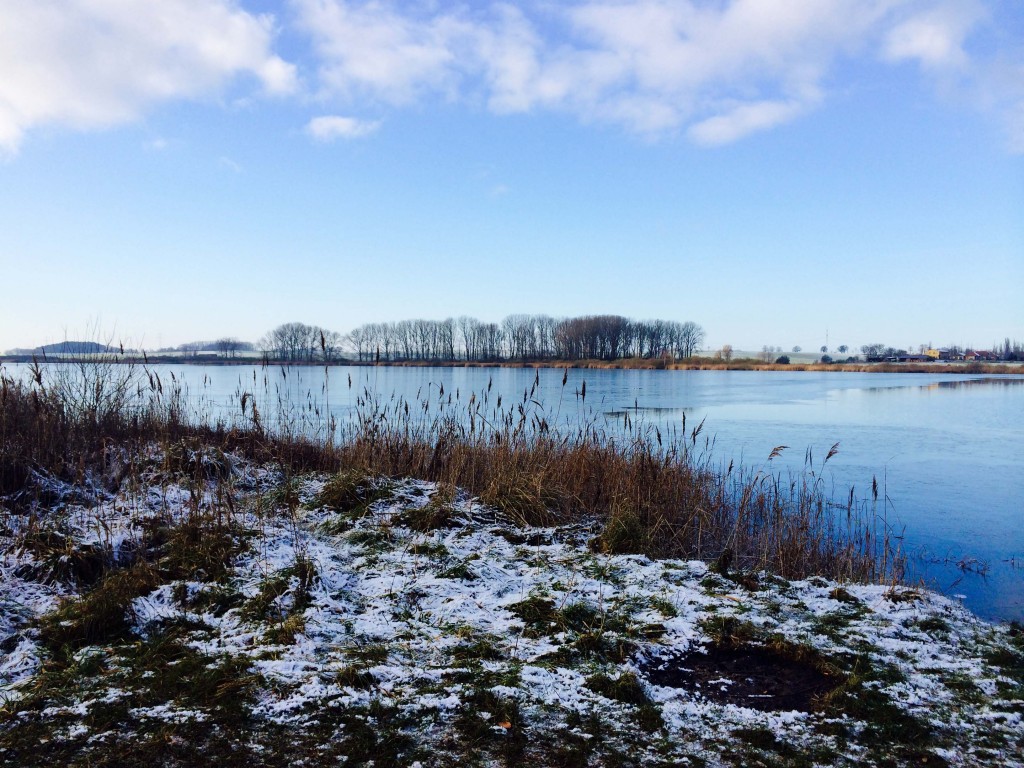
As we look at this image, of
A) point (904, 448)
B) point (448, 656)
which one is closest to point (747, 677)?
point (448, 656)

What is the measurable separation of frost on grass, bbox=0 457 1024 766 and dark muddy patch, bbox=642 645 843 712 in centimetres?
1

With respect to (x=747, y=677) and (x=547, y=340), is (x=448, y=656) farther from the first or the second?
(x=547, y=340)

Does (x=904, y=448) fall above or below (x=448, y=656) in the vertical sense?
below

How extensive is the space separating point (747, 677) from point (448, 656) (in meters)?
1.54

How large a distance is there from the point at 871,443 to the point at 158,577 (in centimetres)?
1307

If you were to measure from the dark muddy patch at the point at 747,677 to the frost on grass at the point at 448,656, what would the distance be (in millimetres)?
14

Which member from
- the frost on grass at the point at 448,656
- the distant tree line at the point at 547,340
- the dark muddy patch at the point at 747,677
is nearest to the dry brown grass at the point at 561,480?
the frost on grass at the point at 448,656

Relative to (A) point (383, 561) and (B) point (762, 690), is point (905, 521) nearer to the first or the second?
(B) point (762, 690)

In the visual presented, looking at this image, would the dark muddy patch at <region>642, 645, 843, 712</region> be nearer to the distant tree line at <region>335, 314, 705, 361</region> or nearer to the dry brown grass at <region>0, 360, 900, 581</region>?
the dry brown grass at <region>0, 360, 900, 581</region>

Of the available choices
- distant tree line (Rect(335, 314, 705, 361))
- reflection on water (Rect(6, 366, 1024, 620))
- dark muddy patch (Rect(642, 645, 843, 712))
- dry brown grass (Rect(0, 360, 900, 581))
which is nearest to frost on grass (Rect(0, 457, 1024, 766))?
dark muddy patch (Rect(642, 645, 843, 712))

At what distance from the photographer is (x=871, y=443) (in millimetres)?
12727

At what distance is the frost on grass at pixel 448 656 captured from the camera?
2.50 metres

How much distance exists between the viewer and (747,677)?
315cm

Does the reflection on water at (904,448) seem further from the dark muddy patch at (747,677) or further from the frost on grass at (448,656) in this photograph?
the dark muddy patch at (747,677)
